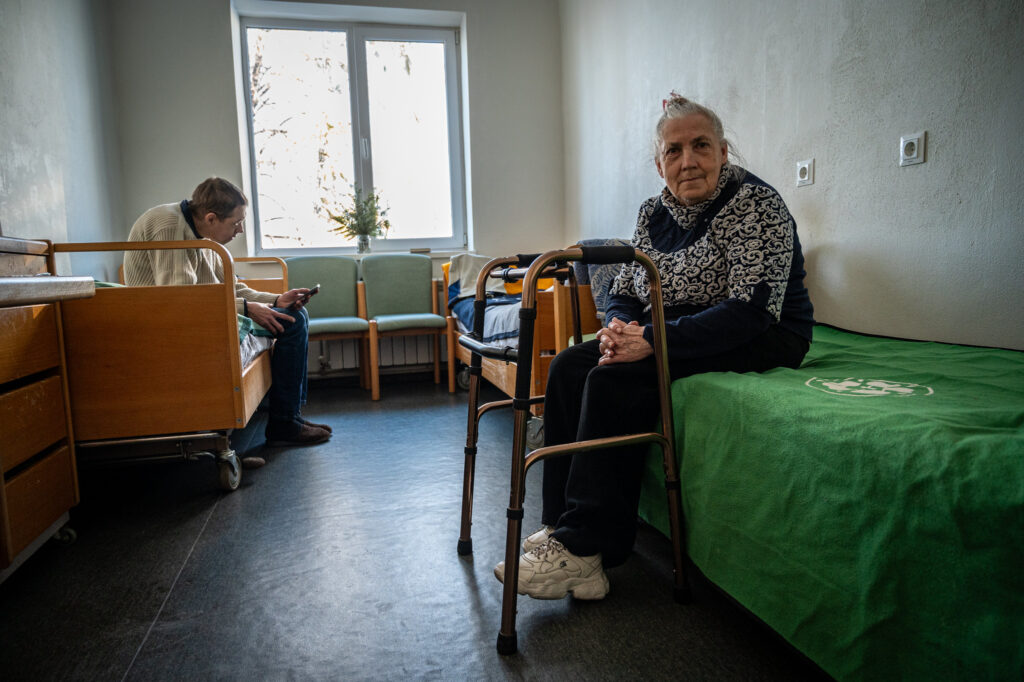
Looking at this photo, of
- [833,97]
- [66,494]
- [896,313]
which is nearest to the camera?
[66,494]

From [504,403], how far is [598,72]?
3.16m

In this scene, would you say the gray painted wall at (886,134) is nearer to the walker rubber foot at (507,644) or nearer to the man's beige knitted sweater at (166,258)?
the walker rubber foot at (507,644)

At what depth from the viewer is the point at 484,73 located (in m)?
4.55

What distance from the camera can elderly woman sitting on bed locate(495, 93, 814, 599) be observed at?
1.33m

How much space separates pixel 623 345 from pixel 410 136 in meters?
3.80

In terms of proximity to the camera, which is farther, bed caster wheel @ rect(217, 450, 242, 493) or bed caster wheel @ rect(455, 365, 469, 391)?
bed caster wheel @ rect(455, 365, 469, 391)

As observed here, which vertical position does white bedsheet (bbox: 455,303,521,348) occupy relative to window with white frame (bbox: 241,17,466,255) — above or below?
below

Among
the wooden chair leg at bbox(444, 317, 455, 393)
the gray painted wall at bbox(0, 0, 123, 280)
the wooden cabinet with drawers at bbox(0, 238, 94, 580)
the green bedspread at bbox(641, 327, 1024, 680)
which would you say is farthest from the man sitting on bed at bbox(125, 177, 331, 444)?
the green bedspread at bbox(641, 327, 1024, 680)

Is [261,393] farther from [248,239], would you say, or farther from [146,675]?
[248,239]

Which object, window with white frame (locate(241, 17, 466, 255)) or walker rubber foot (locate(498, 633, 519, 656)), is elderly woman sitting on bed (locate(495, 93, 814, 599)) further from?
window with white frame (locate(241, 17, 466, 255))

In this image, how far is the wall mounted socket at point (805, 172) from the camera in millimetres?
2334

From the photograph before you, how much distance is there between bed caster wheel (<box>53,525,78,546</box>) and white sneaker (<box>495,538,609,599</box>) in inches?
49.4

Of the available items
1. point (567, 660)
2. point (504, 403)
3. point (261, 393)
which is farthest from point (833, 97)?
point (261, 393)

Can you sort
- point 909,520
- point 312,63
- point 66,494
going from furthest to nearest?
point 312,63, point 66,494, point 909,520
